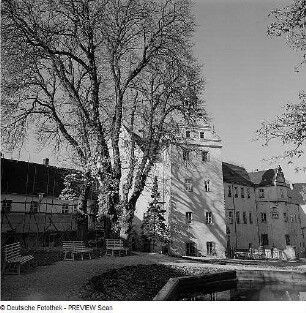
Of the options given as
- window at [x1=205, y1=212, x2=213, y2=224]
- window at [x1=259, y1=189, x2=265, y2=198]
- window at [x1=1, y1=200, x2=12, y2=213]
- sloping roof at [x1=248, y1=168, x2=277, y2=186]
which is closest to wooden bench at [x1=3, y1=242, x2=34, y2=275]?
window at [x1=1, y1=200, x2=12, y2=213]

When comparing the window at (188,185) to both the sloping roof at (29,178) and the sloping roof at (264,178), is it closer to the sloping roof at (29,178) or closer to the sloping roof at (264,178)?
the sloping roof at (29,178)

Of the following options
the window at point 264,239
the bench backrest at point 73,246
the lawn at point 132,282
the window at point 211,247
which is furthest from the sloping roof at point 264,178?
the bench backrest at point 73,246

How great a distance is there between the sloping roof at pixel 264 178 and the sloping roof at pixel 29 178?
727 inches

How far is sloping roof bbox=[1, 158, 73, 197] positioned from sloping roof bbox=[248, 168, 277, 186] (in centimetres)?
1845

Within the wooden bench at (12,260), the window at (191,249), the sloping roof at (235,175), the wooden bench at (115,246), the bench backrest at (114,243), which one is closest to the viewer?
the wooden bench at (12,260)

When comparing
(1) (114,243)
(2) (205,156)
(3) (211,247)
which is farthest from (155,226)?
(1) (114,243)

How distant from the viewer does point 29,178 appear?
25594 mm

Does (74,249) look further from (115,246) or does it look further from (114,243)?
(115,246)

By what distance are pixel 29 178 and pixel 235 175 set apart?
1819 cm

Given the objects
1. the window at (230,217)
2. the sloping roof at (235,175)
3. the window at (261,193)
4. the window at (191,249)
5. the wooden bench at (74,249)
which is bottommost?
the window at (191,249)

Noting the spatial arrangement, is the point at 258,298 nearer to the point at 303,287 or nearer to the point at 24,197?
the point at 303,287

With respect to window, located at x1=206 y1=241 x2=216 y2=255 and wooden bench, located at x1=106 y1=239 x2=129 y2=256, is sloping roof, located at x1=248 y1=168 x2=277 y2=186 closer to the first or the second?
window, located at x1=206 y1=241 x2=216 y2=255

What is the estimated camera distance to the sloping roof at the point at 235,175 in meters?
29.8

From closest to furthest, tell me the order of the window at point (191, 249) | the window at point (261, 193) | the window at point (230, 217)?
the window at point (191, 249) → the window at point (230, 217) → the window at point (261, 193)
